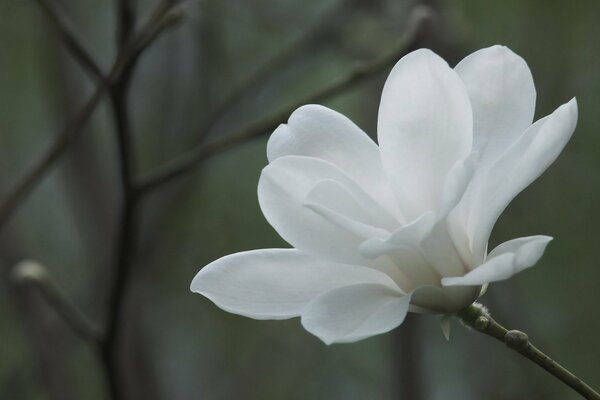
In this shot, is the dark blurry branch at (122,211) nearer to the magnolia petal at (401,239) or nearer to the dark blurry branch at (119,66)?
Answer: the dark blurry branch at (119,66)

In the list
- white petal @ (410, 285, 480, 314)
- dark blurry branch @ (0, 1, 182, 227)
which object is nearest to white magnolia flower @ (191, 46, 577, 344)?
white petal @ (410, 285, 480, 314)

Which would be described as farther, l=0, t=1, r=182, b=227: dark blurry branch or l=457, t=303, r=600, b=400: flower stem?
l=0, t=1, r=182, b=227: dark blurry branch

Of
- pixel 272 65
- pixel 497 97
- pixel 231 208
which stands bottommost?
pixel 231 208

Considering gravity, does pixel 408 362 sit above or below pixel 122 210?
below

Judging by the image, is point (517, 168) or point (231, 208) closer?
point (517, 168)

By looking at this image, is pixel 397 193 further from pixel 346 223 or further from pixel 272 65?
pixel 272 65

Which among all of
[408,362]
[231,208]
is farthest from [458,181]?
[231,208]

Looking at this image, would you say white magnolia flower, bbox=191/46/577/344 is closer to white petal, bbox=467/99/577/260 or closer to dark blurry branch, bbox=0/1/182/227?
white petal, bbox=467/99/577/260
